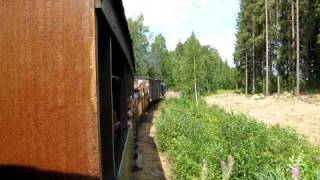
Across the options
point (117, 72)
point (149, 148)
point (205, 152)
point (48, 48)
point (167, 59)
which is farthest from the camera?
point (167, 59)

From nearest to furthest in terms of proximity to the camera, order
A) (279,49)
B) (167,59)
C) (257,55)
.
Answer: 1. (279,49)
2. (257,55)
3. (167,59)

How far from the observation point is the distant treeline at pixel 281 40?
162 ft

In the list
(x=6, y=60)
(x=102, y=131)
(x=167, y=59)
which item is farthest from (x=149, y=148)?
(x=167, y=59)

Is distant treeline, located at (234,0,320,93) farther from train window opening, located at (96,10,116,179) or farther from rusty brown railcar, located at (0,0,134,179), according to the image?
rusty brown railcar, located at (0,0,134,179)

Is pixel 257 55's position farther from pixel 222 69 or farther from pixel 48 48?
pixel 48 48

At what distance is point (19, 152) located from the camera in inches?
113

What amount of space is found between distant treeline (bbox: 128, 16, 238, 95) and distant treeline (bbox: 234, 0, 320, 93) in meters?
5.65

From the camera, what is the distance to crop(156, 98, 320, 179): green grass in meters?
8.27

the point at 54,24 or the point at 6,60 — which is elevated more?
the point at 54,24

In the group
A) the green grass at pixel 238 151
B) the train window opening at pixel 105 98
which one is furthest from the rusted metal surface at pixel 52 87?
the green grass at pixel 238 151

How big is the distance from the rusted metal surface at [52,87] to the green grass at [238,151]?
3.70 meters

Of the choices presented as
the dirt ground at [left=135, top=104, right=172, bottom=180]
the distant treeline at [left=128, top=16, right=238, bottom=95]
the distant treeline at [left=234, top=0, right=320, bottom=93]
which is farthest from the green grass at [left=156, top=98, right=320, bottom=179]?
the distant treeline at [left=234, top=0, right=320, bottom=93]

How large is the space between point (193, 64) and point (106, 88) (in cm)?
3896

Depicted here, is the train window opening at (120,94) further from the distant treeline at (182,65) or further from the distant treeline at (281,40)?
the distant treeline at (281,40)
